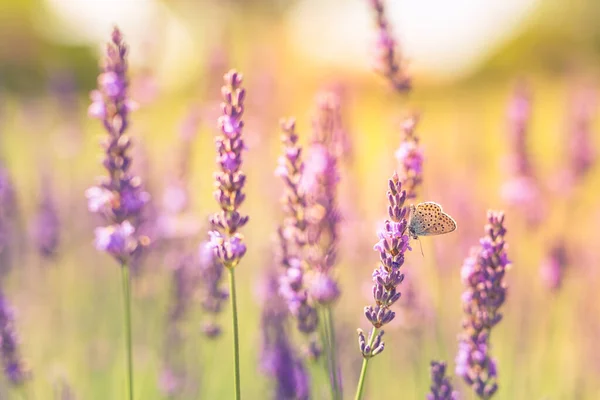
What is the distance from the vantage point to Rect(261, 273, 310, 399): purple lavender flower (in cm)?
204

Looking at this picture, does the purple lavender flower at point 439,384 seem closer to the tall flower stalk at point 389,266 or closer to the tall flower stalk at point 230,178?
the tall flower stalk at point 389,266

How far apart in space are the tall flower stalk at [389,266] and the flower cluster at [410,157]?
488mm

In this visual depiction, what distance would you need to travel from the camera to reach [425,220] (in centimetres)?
185

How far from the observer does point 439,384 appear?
1707 millimetres

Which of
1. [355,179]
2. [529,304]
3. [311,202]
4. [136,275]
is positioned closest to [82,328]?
[136,275]

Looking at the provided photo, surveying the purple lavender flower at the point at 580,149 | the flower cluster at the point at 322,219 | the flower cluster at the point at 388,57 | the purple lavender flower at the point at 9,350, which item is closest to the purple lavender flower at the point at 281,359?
the flower cluster at the point at 322,219

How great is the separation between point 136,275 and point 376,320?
161 cm

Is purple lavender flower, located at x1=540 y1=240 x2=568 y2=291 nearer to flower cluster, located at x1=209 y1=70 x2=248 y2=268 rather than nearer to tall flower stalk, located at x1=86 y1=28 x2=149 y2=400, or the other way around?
flower cluster, located at x1=209 y1=70 x2=248 y2=268

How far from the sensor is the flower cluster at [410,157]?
198 centimetres

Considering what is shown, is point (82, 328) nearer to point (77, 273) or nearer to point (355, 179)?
point (77, 273)

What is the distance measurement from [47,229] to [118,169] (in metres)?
1.31

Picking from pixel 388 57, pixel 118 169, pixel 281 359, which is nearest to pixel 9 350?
pixel 118 169

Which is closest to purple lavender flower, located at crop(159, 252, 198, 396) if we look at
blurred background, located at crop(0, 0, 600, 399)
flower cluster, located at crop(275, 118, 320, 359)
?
blurred background, located at crop(0, 0, 600, 399)

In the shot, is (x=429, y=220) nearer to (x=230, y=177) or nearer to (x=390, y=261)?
(x=390, y=261)
